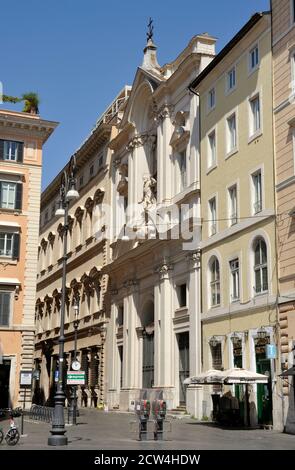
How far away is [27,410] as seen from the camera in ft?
135

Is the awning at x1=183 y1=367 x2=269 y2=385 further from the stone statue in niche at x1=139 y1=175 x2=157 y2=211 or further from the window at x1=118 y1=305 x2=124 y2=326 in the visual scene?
the window at x1=118 y1=305 x2=124 y2=326

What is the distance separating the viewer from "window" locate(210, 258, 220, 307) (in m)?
35.6

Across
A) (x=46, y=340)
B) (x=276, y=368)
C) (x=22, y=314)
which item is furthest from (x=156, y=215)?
(x=46, y=340)

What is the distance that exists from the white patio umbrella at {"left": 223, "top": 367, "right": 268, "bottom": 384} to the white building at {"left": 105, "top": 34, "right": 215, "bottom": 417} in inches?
295

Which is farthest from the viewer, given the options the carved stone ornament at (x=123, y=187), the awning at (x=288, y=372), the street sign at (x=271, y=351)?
the carved stone ornament at (x=123, y=187)

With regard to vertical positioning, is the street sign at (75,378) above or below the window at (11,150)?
below

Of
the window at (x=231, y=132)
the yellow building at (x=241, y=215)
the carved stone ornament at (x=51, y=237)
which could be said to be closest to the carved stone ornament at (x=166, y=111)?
the yellow building at (x=241, y=215)

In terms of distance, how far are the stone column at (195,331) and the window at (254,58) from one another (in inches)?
411

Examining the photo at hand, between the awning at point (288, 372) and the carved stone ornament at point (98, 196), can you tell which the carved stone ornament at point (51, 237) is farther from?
the awning at point (288, 372)

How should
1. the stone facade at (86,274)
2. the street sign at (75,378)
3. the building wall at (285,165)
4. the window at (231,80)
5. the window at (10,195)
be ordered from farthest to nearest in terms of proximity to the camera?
the stone facade at (86,274) → the window at (10,195) → the window at (231,80) → the street sign at (75,378) → the building wall at (285,165)

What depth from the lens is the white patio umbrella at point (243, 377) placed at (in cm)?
2838

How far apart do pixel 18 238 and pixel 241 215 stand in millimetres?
17981

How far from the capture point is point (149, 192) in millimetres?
46406

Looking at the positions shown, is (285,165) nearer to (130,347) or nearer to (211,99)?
(211,99)
